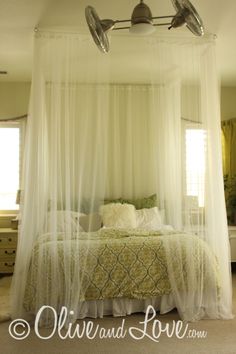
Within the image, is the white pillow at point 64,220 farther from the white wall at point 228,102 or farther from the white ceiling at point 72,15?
the white wall at point 228,102

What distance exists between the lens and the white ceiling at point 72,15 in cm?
278

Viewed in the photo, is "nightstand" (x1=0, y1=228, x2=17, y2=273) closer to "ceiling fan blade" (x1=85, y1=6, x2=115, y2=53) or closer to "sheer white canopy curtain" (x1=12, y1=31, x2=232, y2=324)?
"sheer white canopy curtain" (x1=12, y1=31, x2=232, y2=324)

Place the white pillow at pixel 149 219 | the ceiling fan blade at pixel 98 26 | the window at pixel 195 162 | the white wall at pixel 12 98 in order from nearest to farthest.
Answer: the ceiling fan blade at pixel 98 26, the window at pixel 195 162, the white pillow at pixel 149 219, the white wall at pixel 12 98

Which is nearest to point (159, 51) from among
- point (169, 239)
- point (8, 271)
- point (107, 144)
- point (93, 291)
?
point (107, 144)

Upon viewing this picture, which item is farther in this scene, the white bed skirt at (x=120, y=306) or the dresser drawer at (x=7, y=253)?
the dresser drawer at (x=7, y=253)

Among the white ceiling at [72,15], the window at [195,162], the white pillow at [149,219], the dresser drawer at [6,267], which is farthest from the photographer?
the dresser drawer at [6,267]

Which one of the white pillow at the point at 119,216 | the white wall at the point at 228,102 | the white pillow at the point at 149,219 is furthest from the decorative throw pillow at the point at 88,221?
the white wall at the point at 228,102

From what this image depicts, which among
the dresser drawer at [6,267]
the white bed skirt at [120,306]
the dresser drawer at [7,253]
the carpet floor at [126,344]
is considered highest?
the dresser drawer at [7,253]

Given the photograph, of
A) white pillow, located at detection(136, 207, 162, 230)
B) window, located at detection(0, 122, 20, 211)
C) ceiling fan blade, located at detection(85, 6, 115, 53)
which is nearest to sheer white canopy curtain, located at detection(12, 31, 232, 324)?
white pillow, located at detection(136, 207, 162, 230)

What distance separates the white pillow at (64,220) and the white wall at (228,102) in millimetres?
3367

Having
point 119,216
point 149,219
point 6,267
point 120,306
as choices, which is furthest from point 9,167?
point 120,306

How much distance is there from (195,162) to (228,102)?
8.54ft

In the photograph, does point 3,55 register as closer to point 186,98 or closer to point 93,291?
point 186,98

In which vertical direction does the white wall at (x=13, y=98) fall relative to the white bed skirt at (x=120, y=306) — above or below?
above
